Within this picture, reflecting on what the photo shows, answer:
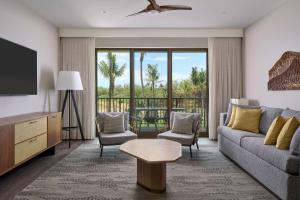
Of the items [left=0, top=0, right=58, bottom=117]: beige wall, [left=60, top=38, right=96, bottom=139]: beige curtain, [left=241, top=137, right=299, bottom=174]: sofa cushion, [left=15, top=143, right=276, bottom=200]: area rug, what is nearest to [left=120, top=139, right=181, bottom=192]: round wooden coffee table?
[left=15, top=143, right=276, bottom=200]: area rug

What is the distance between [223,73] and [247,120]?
2.01m

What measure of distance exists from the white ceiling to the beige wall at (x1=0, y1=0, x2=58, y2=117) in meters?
0.23

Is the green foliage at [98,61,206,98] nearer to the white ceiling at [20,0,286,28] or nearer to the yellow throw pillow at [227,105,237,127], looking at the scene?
the white ceiling at [20,0,286,28]

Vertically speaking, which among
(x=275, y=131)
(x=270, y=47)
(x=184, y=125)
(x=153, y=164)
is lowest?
(x=153, y=164)

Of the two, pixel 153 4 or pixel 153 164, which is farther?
pixel 153 4

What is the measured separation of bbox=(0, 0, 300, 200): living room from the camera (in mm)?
3014

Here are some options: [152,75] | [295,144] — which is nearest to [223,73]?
[152,75]

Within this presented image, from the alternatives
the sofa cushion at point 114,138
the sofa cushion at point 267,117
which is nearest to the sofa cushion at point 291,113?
the sofa cushion at point 267,117

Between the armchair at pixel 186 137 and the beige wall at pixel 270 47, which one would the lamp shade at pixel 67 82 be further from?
the beige wall at pixel 270 47

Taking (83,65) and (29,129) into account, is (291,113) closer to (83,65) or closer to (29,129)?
(29,129)

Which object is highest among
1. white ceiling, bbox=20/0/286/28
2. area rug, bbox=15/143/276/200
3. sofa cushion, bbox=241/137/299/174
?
white ceiling, bbox=20/0/286/28

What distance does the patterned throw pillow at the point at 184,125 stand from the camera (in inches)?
189

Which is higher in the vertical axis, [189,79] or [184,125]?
[189,79]

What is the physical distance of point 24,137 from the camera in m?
3.48
